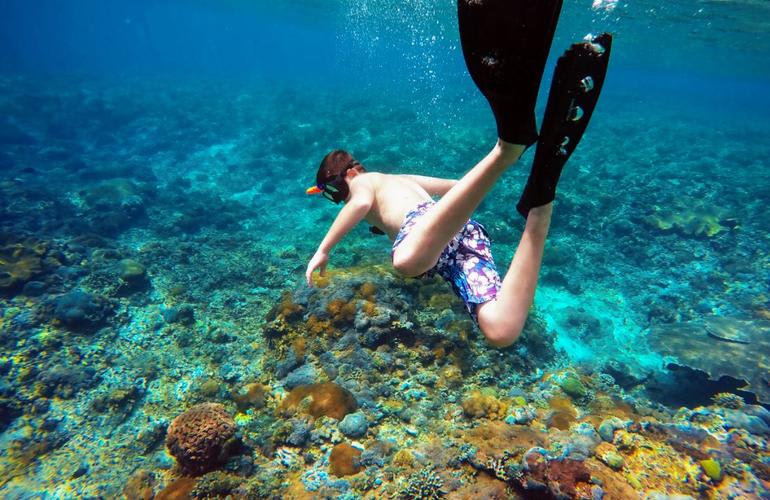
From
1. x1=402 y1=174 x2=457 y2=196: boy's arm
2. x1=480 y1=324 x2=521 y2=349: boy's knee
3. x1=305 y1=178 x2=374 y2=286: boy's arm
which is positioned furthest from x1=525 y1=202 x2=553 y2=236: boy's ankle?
x1=402 y1=174 x2=457 y2=196: boy's arm

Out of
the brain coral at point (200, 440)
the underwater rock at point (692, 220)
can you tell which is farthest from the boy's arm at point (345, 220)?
the underwater rock at point (692, 220)

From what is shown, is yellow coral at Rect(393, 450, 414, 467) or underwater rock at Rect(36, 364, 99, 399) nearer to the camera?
yellow coral at Rect(393, 450, 414, 467)

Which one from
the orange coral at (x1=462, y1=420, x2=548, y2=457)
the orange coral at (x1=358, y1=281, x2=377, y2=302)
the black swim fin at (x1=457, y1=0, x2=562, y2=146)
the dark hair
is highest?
the black swim fin at (x1=457, y1=0, x2=562, y2=146)

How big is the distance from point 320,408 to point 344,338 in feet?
5.17

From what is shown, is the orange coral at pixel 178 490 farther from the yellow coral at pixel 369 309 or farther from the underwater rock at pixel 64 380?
the underwater rock at pixel 64 380

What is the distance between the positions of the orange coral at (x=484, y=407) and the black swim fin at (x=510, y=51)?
462 cm

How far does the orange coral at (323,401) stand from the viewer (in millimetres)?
5422

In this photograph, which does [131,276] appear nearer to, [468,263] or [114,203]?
[114,203]

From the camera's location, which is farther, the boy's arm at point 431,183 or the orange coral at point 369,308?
the orange coral at point 369,308

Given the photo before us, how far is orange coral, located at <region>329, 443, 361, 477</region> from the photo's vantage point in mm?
4621

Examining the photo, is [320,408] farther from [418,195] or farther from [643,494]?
[643,494]

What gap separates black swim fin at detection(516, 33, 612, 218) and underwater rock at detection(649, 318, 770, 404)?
810cm

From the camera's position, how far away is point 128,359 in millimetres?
8188

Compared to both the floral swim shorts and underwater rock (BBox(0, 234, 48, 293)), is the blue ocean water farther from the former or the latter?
the floral swim shorts
